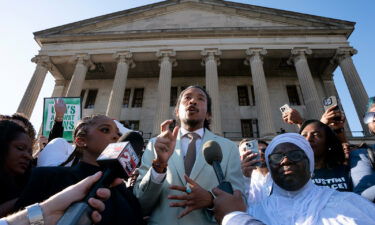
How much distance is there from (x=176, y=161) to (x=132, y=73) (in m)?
23.4

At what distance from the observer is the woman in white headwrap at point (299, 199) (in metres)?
1.89

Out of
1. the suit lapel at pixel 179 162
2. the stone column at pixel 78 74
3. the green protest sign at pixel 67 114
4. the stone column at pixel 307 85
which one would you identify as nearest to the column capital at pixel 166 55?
the stone column at pixel 78 74

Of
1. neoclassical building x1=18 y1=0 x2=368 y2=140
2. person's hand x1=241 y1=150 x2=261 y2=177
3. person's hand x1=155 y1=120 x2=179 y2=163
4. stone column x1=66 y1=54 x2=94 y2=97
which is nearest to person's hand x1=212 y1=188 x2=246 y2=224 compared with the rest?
person's hand x1=155 y1=120 x2=179 y2=163

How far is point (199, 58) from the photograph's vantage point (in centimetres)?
2250

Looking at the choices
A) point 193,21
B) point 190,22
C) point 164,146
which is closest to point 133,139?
point 164,146

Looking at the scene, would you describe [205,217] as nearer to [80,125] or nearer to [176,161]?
[176,161]

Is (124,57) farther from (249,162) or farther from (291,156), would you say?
(291,156)

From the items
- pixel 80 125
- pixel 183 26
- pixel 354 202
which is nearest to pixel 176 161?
pixel 80 125

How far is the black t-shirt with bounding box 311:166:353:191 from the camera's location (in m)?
2.98

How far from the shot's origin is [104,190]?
1360 millimetres

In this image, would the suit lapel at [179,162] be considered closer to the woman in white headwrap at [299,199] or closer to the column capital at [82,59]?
the woman in white headwrap at [299,199]

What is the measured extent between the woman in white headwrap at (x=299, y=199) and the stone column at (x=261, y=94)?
15.3 metres

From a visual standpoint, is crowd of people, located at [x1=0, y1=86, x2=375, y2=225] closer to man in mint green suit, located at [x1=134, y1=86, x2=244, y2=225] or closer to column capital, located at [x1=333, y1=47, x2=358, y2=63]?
man in mint green suit, located at [x1=134, y1=86, x2=244, y2=225]

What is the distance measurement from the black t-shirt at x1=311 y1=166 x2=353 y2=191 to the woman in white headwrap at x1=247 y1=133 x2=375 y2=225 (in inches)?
36.6
